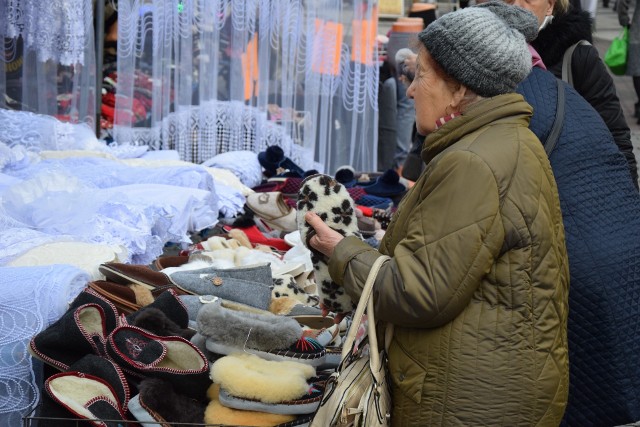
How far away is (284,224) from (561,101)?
2.55 m

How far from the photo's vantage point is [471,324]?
2.04 meters

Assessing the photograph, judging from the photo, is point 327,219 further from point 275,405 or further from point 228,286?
point 228,286

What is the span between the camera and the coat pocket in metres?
2.09

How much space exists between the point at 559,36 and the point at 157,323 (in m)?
1.80

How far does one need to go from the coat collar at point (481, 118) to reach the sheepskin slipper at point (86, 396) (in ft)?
3.81

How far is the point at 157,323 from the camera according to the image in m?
2.81

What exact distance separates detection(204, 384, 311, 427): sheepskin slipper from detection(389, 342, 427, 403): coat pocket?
48 centimetres

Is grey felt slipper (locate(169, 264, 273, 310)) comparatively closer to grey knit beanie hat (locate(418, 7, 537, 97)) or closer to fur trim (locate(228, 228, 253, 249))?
fur trim (locate(228, 228, 253, 249))

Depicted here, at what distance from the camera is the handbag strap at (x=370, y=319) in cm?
207

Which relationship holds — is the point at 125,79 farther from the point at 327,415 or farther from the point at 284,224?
the point at 327,415

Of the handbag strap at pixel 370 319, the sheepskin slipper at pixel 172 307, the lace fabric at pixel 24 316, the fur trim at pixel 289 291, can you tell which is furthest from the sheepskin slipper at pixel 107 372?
the fur trim at pixel 289 291

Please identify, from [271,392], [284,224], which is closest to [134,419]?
[271,392]

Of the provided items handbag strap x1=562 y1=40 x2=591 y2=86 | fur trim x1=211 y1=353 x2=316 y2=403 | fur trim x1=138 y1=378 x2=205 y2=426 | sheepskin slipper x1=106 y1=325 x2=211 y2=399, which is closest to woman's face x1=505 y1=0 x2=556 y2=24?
handbag strap x1=562 y1=40 x2=591 y2=86

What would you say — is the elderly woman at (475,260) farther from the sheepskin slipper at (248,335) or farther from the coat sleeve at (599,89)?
the coat sleeve at (599,89)
